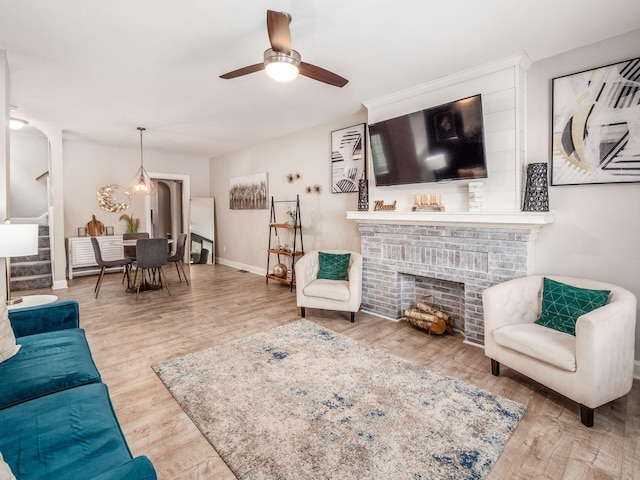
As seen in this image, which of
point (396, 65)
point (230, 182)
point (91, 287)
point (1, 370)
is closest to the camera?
point (1, 370)

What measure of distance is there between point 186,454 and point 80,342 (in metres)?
0.97

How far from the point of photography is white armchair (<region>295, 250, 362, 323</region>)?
366 centimetres

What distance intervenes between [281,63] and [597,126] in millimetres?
2519

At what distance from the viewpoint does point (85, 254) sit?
6.15m

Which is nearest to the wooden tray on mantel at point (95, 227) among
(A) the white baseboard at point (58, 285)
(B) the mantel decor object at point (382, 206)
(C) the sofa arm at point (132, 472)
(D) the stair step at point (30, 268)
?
(D) the stair step at point (30, 268)

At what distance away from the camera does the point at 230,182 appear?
728 centimetres

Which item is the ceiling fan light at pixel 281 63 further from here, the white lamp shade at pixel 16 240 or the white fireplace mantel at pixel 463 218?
the white lamp shade at pixel 16 240

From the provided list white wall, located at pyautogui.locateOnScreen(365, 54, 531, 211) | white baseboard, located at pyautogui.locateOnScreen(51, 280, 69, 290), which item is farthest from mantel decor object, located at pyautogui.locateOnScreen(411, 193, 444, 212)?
white baseboard, located at pyautogui.locateOnScreen(51, 280, 69, 290)

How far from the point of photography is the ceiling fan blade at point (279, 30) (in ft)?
6.12

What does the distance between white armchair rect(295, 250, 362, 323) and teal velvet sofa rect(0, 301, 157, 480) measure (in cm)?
219

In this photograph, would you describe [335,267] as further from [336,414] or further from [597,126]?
[597,126]

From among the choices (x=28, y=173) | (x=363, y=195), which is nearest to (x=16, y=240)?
(x=363, y=195)

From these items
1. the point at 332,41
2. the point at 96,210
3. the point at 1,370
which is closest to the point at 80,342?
the point at 1,370

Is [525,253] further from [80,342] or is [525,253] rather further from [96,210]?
[96,210]
